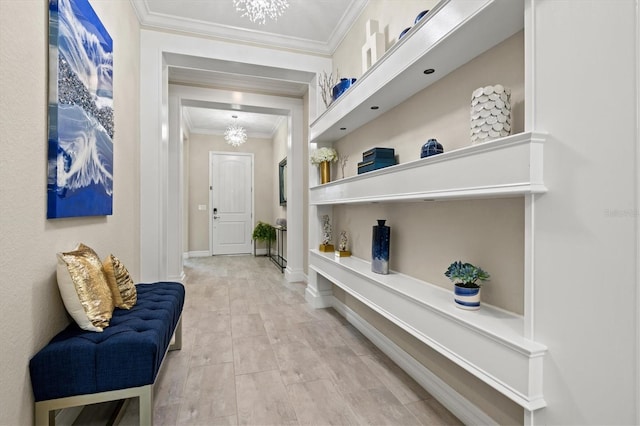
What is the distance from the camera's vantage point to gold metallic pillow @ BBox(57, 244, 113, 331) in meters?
1.42

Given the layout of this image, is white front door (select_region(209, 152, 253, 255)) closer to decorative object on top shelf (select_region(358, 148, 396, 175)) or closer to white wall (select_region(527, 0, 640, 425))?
decorative object on top shelf (select_region(358, 148, 396, 175))

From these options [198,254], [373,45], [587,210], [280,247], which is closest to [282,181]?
[280,247]

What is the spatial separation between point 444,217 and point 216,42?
2.92 m

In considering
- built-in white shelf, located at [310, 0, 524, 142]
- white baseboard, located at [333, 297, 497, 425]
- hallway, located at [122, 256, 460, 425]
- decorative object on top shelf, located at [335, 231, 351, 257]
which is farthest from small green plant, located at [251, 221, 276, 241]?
built-in white shelf, located at [310, 0, 524, 142]

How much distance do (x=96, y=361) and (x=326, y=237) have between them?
2.30 meters

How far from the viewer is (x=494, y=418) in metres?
1.42

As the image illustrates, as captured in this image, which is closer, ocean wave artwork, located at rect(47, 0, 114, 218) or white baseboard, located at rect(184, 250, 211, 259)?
ocean wave artwork, located at rect(47, 0, 114, 218)

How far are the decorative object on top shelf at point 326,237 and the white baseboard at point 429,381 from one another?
2.61ft

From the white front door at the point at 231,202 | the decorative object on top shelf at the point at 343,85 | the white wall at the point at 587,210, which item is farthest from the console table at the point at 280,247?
the white wall at the point at 587,210

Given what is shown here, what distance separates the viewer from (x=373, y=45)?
2.32 meters

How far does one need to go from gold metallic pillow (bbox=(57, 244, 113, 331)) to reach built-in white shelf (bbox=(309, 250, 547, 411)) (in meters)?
1.46

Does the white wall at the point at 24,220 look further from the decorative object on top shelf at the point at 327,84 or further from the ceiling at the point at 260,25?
the decorative object on top shelf at the point at 327,84

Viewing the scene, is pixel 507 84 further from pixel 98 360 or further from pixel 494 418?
pixel 98 360

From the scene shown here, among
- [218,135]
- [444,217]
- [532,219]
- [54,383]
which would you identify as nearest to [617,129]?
[532,219]
